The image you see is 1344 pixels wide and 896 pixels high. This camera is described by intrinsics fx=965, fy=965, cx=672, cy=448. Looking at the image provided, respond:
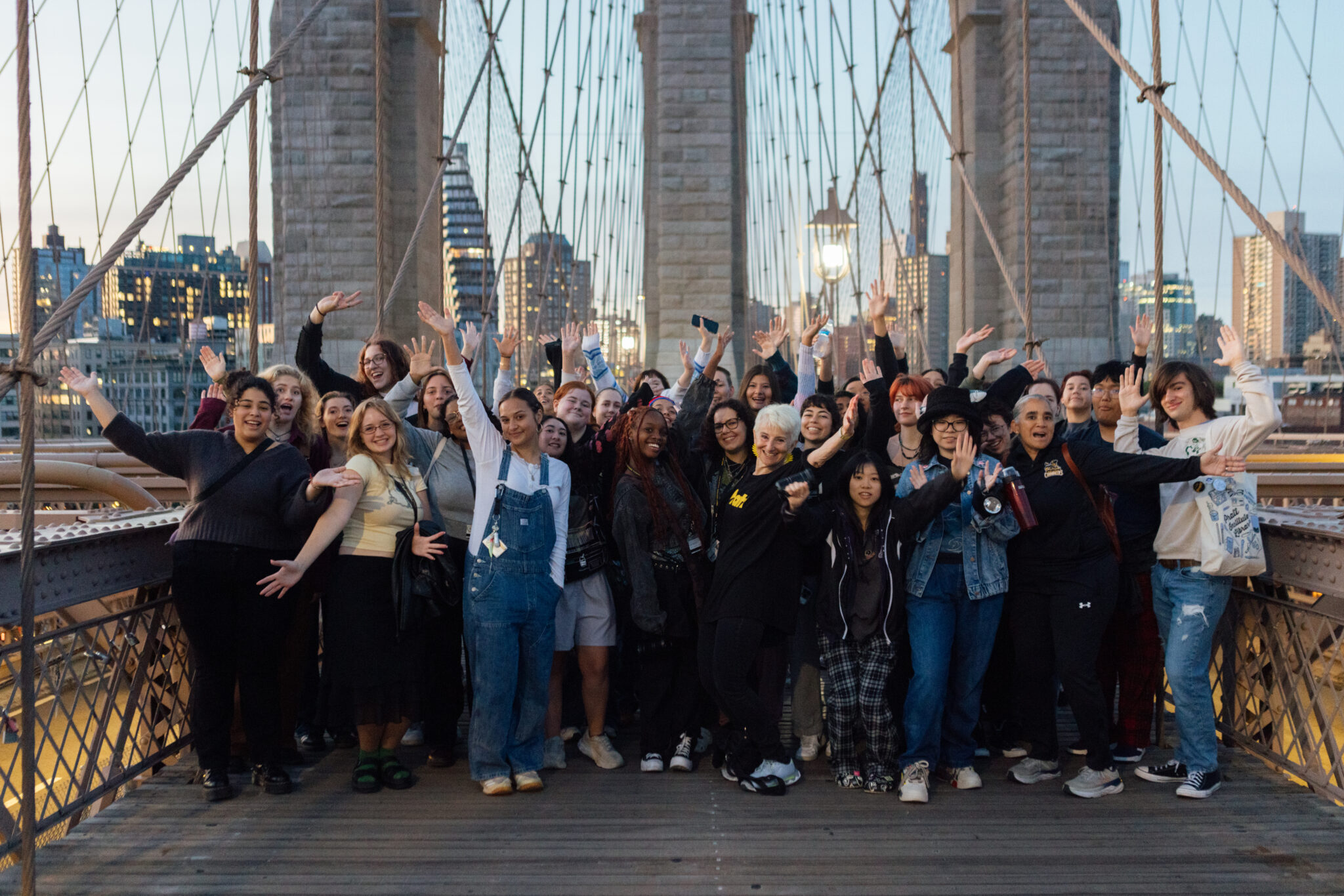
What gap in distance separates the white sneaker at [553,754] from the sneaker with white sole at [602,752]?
0.32ft

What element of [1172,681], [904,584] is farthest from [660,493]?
[1172,681]

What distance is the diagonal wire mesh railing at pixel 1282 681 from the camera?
9.79 ft

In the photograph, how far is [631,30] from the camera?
16875 mm

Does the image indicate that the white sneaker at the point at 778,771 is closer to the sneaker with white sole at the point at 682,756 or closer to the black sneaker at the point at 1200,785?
the sneaker with white sole at the point at 682,756

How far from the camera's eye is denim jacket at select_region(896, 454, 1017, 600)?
3.10 metres

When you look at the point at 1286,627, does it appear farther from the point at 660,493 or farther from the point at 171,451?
the point at 171,451

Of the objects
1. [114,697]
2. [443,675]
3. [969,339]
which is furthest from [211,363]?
[969,339]

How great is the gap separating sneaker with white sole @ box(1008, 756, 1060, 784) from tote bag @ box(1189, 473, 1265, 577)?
2.68ft

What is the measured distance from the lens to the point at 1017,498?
10.0 feet

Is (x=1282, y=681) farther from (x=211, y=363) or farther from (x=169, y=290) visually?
(x=169, y=290)

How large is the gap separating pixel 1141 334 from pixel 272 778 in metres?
3.81

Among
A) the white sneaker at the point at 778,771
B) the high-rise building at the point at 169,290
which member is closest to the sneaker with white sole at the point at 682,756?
the white sneaker at the point at 778,771

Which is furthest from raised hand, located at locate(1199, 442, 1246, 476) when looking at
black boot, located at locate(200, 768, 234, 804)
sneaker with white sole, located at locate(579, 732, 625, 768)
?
black boot, located at locate(200, 768, 234, 804)

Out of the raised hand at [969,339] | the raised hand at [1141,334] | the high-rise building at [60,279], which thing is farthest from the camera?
the high-rise building at [60,279]
